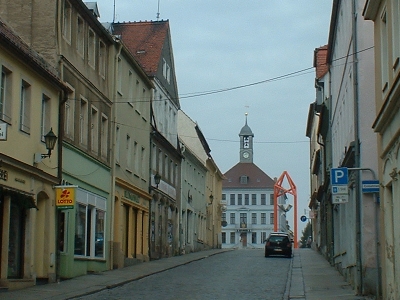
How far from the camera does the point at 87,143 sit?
92.7 feet

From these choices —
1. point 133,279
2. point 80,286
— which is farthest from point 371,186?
point 133,279

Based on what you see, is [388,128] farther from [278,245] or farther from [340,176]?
[278,245]

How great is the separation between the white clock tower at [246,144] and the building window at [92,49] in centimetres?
11422

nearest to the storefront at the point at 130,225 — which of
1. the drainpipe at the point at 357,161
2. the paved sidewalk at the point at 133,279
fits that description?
the paved sidewalk at the point at 133,279

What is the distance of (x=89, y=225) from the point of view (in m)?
28.8

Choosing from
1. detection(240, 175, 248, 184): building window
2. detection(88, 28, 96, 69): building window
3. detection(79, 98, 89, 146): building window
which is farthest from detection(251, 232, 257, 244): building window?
detection(79, 98, 89, 146): building window

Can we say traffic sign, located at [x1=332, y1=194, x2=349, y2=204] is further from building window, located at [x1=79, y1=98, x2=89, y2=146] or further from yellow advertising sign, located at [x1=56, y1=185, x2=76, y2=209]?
building window, located at [x1=79, y1=98, x2=89, y2=146]

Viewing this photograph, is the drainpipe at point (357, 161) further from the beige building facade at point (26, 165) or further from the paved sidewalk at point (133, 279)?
the beige building facade at point (26, 165)

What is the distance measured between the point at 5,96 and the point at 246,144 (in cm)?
12536

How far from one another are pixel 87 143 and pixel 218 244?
150 feet

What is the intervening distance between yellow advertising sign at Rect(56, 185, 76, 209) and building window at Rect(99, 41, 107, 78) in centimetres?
784

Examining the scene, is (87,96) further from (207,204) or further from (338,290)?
(207,204)

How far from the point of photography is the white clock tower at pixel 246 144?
144 metres

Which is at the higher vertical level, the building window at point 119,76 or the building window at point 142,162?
the building window at point 119,76
